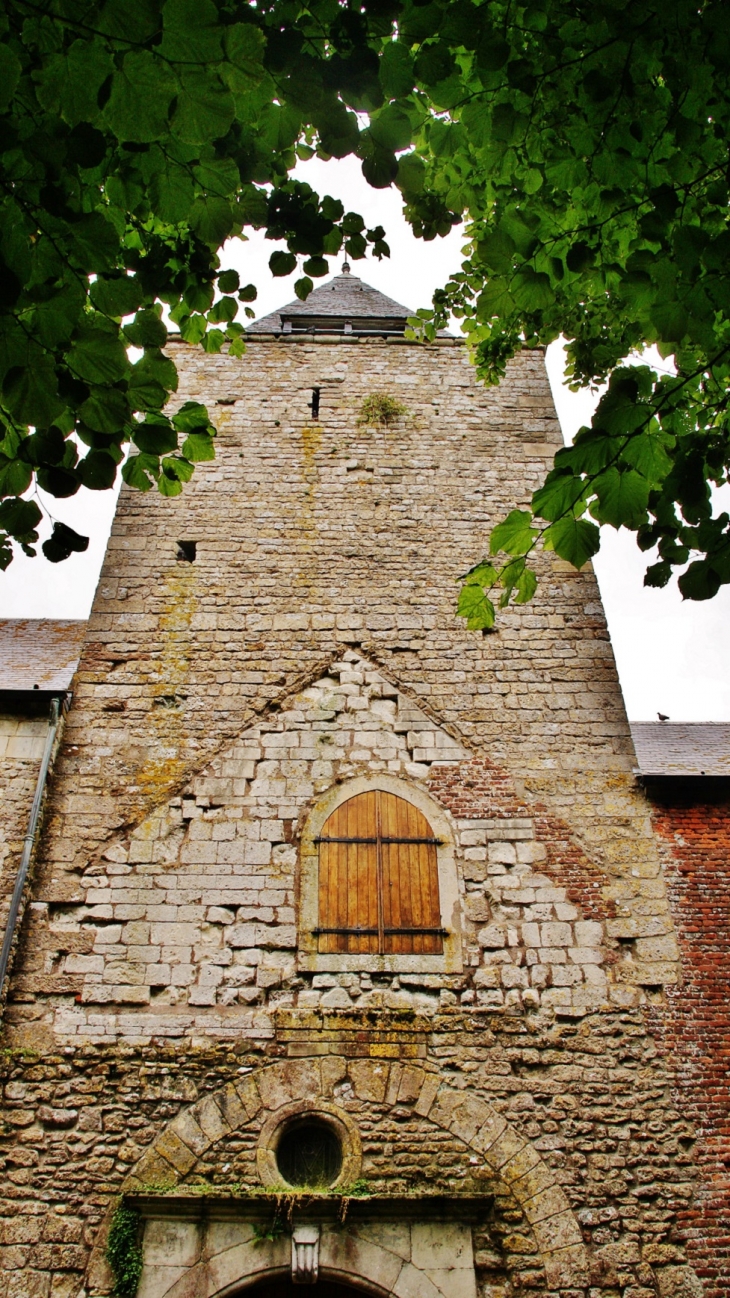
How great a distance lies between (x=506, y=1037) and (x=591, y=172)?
15.6 ft

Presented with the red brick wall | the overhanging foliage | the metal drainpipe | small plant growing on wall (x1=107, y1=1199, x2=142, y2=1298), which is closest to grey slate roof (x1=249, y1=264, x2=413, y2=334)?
the metal drainpipe

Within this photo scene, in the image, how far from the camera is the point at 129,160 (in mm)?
3162

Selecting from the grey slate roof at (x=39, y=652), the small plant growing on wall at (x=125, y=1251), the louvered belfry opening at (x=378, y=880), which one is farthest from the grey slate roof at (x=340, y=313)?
the small plant growing on wall at (x=125, y=1251)

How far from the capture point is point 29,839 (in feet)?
18.8

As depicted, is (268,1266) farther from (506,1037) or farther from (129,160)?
(129,160)

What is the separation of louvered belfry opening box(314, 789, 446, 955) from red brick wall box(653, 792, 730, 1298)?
5.37ft

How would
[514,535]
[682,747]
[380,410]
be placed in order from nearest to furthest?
[514,535] → [682,747] → [380,410]

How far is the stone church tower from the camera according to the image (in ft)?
15.1

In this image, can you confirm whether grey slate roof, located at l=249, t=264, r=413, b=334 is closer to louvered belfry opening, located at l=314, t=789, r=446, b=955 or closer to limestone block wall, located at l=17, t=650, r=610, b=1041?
limestone block wall, located at l=17, t=650, r=610, b=1041

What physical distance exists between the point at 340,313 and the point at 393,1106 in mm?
9434

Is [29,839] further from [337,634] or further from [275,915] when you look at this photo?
[337,634]

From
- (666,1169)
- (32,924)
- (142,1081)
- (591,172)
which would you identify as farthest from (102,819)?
(591,172)

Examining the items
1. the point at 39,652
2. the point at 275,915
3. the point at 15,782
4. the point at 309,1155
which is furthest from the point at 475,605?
the point at 39,652

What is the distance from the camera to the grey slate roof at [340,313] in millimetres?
10790
